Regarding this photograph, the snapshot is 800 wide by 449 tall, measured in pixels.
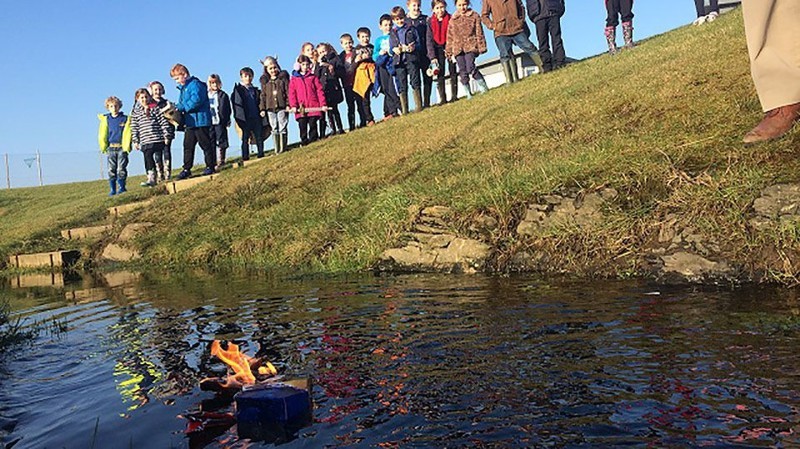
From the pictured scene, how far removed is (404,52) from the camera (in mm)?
15250

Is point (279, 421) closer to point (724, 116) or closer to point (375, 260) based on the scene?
A: point (375, 260)

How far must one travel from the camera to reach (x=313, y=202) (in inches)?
409

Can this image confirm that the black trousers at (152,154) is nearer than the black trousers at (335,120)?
Yes


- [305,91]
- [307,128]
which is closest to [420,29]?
[305,91]

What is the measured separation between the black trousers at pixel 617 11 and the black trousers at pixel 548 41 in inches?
53.9

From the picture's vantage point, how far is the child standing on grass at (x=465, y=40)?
1469 cm

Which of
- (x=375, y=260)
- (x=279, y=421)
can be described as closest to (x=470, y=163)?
(x=375, y=260)

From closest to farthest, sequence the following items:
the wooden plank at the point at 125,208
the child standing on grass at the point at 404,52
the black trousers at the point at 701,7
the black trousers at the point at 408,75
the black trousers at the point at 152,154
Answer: the wooden plank at the point at 125,208 < the child standing on grass at the point at 404,52 < the black trousers at the point at 408,75 < the black trousers at the point at 152,154 < the black trousers at the point at 701,7

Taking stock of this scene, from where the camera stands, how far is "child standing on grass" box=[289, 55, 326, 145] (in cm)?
1617

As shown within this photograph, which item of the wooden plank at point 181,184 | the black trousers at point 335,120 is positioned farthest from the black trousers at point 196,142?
the black trousers at point 335,120

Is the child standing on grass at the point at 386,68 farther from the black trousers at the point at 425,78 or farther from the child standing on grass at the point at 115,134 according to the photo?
the child standing on grass at the point at 115,134

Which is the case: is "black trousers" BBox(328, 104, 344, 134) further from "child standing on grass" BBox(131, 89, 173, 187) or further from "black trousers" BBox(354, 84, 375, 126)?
"child standing on grass" BBox(131, 89, 173, 187)

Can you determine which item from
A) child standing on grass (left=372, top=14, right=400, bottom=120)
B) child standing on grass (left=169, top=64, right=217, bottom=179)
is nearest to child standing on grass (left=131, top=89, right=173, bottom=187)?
child standing on grass (left=169, top=64, right=217, bottom=179)

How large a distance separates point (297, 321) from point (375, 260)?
8.53 feet
